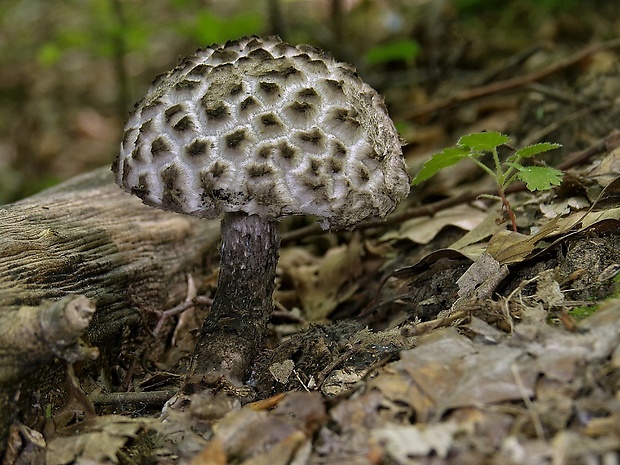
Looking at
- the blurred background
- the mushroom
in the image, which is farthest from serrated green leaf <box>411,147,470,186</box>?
the blurred background

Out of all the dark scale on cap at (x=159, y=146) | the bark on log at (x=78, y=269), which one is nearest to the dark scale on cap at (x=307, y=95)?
the dark scale on cap at (x=159, y=146)

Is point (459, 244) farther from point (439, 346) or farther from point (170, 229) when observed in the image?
point (170, 229)

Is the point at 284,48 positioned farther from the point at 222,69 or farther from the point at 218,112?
the point at 218,112

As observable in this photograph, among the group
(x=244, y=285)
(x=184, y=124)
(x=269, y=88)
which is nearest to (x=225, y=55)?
(x=269, y=88)

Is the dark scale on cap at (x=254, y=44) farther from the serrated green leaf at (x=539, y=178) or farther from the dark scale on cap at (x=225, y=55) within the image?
the serrated green leaf at (x=539, y=178)

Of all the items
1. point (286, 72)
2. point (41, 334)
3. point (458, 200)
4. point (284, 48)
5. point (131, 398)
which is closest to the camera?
point (41, 334)

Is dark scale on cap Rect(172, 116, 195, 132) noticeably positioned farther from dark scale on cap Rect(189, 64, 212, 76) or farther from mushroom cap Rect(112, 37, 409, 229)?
dark scale on cap Rect(189, 64, 212, 76)
